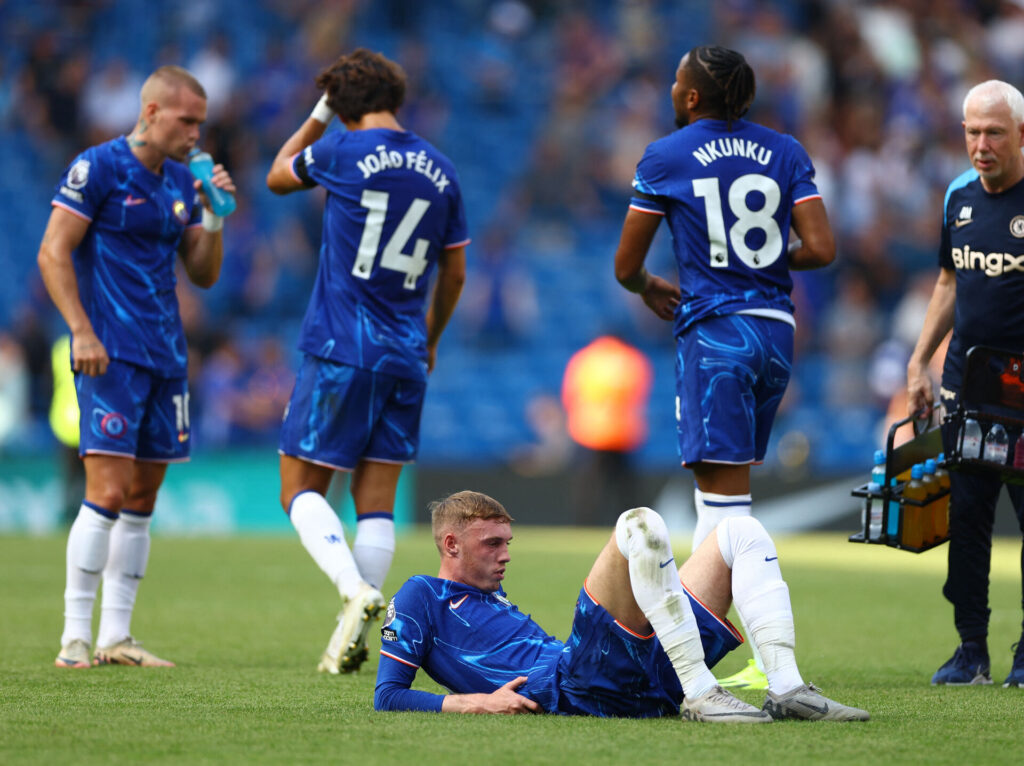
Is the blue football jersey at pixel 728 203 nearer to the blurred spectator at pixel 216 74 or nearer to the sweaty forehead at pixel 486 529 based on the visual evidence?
the sweaty forehead at pixel 486 529

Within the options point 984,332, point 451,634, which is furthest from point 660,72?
point 451,634

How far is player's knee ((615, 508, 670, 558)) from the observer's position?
390 cm

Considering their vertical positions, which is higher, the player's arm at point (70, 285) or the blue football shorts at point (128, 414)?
the player's arm at point (70, 285)

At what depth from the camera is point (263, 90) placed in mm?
20016

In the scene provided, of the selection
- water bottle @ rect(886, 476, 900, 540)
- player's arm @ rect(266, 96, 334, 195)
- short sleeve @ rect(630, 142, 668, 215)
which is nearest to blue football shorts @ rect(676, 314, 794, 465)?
short sleeve @ rect(630, 142, 668, 215)

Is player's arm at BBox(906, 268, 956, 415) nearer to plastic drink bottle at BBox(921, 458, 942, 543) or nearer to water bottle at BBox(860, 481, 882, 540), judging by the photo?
plastic drink bottle at BBox(921, 458, 942, 543)

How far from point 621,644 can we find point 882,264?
15.5 m

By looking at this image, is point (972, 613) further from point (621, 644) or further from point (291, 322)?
point (291, 322)

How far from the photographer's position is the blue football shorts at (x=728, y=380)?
516 centimetres

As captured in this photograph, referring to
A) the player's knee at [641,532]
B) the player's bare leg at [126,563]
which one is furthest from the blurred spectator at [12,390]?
the player's knee at [641,532]

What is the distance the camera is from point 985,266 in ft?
18.5

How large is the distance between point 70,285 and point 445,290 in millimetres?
1532

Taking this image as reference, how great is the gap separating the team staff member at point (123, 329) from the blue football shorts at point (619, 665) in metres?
2.35

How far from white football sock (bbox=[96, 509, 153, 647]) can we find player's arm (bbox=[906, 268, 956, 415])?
10.5 ft
